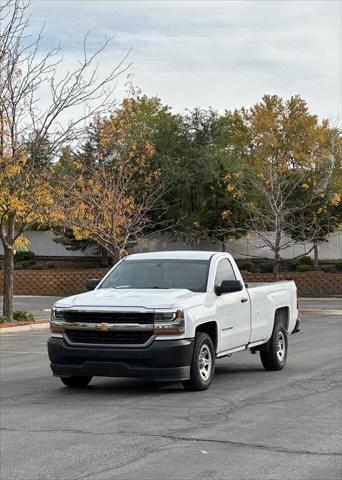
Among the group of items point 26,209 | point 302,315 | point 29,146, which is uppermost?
point 29,146

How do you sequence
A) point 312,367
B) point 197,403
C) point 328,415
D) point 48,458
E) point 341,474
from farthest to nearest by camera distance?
point 312,367, point 197,403, point 328,415, point 48,458, point 341,474

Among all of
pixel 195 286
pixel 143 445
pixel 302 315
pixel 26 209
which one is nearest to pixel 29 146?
pixel 26 209

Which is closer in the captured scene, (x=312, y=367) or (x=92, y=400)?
(x=92, y=400)

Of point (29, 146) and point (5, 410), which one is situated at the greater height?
point (29, 146)

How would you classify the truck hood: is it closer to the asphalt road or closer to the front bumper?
the front bumper

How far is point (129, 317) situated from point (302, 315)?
21110 millimetres

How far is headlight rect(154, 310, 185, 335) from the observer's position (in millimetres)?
11672

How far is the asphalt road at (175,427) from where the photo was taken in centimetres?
763

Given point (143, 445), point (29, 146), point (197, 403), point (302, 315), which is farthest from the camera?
point (302, 315)

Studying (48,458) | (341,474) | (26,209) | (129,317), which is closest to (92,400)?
(129,317)

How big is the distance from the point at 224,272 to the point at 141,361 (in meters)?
2.61

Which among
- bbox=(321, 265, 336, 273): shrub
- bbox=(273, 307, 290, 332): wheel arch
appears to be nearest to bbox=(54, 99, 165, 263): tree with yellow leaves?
bbox=(273, 307, 290, 332): wheel arch

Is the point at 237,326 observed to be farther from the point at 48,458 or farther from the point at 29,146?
the point at 29,146

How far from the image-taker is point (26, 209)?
85.4 ft
